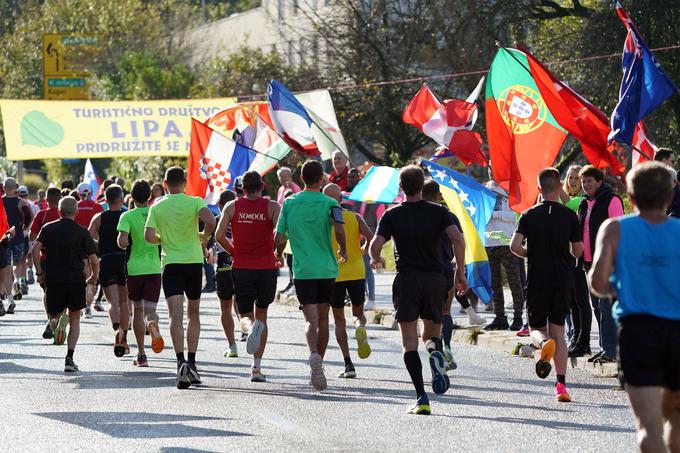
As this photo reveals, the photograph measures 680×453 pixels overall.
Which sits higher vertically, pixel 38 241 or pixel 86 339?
pixel 38 241

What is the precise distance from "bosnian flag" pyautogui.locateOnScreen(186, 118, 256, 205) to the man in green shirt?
8718 mm

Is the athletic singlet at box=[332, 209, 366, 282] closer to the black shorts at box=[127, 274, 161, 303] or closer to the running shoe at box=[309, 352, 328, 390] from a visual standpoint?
the running shoe at box=[309, 352, 328, 390]

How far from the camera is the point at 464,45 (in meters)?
35.8

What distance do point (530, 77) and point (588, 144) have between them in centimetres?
121

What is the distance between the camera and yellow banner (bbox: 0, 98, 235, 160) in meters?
32.0

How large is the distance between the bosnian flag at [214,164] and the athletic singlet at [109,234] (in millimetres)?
5107

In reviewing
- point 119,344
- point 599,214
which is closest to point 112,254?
point 119,344

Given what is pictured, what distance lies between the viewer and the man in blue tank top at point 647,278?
650 centimetres

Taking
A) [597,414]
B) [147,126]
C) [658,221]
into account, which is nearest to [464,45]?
[147,126]

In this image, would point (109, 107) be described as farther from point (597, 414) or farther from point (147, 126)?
point (597, 414)

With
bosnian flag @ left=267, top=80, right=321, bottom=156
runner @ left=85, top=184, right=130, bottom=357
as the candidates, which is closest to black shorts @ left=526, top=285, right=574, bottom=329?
runner @ left=85, top=184, right=130, bottom=357

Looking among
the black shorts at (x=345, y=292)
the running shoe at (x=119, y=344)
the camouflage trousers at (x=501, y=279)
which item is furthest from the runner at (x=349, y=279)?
the camouflage trousers at (x=501, y=279)

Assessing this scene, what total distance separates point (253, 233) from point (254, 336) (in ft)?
3.00

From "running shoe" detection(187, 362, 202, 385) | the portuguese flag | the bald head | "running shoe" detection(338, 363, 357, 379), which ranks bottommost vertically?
"running shoe" detection(338, 363, 357, 379)
